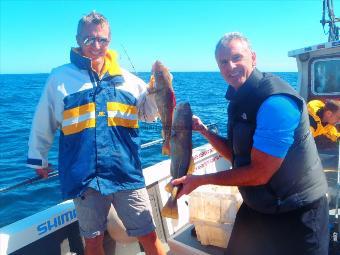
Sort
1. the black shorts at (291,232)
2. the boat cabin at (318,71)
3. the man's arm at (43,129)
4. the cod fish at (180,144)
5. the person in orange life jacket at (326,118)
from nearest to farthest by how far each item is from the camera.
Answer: the black shorts at (291,232) < the cod fish at (180,144) < the man's arm at (43,129) < the person in orange life jacket at (326,118) < the boat cabin at (318,71)

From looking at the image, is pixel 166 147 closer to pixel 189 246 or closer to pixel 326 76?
pixel 189 246

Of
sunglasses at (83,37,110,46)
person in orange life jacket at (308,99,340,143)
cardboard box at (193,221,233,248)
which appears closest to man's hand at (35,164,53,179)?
sunglasses at (83,37,110,46)

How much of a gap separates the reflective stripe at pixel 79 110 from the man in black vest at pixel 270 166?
3.86 feet

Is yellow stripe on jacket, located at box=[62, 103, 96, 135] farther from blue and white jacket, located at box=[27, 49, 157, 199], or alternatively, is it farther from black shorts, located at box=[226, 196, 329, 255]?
black shorts, located at box=[226, 196, 329, 255]

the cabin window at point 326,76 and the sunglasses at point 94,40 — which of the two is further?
the cabin window at point 326,76

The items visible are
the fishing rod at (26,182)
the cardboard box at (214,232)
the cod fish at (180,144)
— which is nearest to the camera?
the cod fish at (180,144)

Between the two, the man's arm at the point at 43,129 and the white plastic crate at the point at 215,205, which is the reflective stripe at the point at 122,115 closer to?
the man's arm at the point at 43,129

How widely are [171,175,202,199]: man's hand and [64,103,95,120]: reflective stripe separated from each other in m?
1.14

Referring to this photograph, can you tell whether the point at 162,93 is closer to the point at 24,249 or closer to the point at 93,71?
the point at 93,71

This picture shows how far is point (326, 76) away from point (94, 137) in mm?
7188

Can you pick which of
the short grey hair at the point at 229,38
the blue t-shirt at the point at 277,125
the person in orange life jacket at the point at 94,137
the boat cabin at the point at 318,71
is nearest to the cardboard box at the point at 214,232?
the person in orange life jacket at the point at 94,137

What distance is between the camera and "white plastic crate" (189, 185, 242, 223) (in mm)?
4094

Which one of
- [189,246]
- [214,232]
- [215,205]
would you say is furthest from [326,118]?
[189,246]

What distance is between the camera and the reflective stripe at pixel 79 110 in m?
3.53
